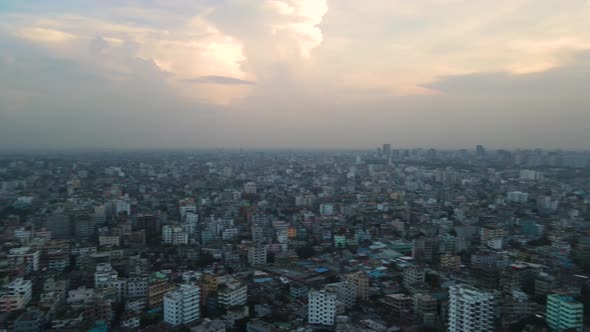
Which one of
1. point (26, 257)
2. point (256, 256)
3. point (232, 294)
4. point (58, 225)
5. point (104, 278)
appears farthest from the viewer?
point (58, 225)

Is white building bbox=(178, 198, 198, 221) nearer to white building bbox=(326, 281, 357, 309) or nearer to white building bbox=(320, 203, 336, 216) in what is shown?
white building bbox=(320, 203, 336, 216)

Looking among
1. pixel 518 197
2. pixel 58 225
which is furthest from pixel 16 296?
pixel 518 197

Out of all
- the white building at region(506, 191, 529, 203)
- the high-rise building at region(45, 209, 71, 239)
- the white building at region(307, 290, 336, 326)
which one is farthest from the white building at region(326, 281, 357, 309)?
the white building at region(506, 191, 529, 203)

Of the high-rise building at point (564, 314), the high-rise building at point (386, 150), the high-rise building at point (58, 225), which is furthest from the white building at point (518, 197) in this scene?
the high-rise building at point (386, 150)

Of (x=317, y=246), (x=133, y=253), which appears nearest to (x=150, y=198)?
(x=133, y=253)

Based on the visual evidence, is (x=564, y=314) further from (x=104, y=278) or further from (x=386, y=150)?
(x=386, y=150)
